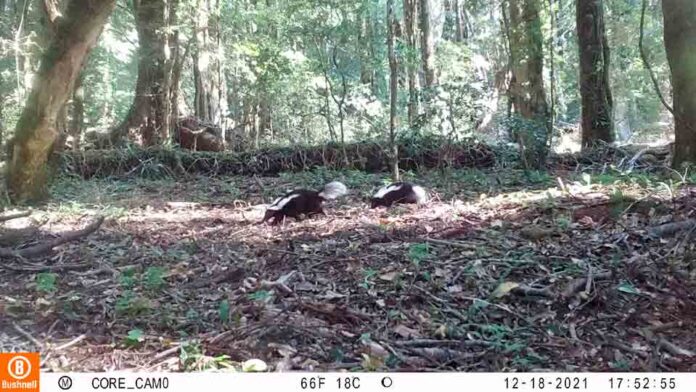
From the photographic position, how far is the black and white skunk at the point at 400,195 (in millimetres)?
5938

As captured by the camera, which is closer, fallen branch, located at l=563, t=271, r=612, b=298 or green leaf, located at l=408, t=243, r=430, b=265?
fallen branch, located at l=563, t=271, r=612, b=298

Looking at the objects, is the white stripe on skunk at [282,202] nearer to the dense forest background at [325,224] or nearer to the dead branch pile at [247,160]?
the dense forest background at [325,224]

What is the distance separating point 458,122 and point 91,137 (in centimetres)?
663

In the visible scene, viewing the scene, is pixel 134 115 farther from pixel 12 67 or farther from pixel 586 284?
pixel 586 284

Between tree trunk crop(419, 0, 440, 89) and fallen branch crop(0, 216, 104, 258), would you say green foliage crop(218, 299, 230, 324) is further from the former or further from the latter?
tree trunk crop(419, 0, 440, 89)

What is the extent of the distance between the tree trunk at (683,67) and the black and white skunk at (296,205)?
11.1 ft

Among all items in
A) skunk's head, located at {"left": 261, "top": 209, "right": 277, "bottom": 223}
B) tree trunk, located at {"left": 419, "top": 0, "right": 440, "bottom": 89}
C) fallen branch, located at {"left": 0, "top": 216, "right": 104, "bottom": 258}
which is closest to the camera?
fallen branch, located at {"left": 0, "top": 216, "right": 104, "bottom": 258}

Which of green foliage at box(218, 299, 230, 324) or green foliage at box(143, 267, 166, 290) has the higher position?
green foliage at box(143, 267, 166, 290)

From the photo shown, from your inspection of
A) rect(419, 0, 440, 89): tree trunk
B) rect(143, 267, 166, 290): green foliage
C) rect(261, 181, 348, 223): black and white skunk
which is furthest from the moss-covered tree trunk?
rect(419, 0, 440, 89): tree trunk

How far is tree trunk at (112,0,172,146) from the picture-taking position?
36.9 ft

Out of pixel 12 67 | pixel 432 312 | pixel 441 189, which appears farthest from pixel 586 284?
pixel 12 67

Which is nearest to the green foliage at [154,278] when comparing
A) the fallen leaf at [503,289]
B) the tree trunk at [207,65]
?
the fallen leaf at [503,289]

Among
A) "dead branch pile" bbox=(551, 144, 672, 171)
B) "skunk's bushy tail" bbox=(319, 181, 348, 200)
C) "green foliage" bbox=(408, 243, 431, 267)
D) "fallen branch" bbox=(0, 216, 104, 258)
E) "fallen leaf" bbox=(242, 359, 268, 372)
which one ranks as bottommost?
"fallen leaf" bbox=(242, 359, 268, 372)

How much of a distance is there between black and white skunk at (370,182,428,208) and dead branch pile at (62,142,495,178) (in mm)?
3492
